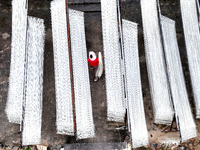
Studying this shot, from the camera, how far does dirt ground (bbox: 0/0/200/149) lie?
638 centimetres

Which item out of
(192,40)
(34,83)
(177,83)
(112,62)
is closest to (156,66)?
(177,83)

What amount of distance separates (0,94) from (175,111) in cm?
453

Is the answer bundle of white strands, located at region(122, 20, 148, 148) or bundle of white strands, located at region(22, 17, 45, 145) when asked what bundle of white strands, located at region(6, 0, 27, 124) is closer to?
bundle of white strands, located at region(22, 17, 45, 145)

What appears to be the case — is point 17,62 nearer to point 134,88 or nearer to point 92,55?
point 92,55

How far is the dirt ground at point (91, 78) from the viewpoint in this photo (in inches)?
251

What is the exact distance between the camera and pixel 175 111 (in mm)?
5711

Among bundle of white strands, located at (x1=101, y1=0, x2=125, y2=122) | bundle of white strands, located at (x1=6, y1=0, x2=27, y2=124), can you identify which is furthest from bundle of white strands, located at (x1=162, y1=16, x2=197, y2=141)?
bundle of white strands, located at (x1=6, y1=0, x2=27, y2=124)

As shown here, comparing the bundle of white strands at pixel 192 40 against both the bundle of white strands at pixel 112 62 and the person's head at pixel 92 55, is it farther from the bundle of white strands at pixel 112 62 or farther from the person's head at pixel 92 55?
the person's head at pixel 92 55

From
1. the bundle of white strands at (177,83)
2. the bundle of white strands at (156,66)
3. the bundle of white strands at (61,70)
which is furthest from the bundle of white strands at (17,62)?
the bundle of white strands at (177,83)

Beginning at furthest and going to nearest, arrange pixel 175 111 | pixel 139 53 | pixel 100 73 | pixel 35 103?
pixel 139 53
pixel 100 73
pixel 35 103
pixel 175 111

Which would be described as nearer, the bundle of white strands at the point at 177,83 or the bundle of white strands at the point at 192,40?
the bundle of white strands at the point at 177,83

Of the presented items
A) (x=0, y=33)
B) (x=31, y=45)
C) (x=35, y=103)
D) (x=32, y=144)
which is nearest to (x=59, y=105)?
(x=35, y=103)

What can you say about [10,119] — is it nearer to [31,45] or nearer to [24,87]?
[24,87]

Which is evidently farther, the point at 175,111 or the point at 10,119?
the point at 10,119
